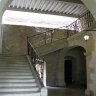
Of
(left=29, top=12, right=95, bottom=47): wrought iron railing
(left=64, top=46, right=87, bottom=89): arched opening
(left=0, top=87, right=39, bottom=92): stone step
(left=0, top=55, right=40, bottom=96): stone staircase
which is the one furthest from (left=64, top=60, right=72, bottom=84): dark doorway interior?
(left=0, top=87, right=39, bottom=92): stone step

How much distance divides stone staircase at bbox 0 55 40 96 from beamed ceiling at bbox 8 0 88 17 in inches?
154

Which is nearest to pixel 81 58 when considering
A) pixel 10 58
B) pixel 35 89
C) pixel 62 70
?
pixel 62 70

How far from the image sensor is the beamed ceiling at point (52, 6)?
39.2 feet

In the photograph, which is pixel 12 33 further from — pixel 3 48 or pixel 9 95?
pixel 9 95

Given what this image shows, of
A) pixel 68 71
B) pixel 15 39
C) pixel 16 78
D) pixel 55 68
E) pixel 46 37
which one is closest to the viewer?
pixel 16 78

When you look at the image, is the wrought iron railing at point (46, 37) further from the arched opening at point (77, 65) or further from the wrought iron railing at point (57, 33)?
the arched opening at point (77, 65)

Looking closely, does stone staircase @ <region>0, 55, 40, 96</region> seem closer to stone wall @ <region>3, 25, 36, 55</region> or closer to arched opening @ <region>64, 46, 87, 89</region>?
stone wall @ <region>3, 25, 36, 55</region>

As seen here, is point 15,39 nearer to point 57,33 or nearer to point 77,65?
point 57,33

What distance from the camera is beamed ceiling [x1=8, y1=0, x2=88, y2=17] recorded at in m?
12.0

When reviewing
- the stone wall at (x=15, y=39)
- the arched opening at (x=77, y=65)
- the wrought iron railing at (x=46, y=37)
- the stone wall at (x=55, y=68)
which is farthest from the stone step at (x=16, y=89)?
the arched opening at (x=77, y=65)

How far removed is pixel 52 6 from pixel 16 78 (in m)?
6.19

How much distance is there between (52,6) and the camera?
1285cm

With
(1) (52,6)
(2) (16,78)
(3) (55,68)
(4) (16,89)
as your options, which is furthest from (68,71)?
(4) (16,89)

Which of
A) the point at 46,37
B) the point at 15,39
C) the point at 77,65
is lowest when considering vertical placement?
the point at 77,65
